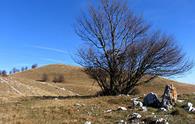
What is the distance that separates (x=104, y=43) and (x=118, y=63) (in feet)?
5.98

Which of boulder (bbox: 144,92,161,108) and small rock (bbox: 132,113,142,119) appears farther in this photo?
boulder (bbox: 144,92,161,108)

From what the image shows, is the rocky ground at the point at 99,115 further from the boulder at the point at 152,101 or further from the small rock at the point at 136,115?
the boulder at the point at 152,101

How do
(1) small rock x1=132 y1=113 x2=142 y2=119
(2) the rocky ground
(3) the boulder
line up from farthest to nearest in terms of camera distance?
(3) the boulder
(1) small rock x1=132 y1=113 x2=142 y2=119
(2) the rocky ground

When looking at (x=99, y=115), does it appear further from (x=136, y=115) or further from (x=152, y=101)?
(x=152, y=101)

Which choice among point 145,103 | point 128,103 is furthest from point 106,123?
point 128,103

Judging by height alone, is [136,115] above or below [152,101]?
below

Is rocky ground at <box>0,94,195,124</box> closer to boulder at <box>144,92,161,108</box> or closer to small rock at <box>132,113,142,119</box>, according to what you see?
small rock at <box>132,113,142,119</box>

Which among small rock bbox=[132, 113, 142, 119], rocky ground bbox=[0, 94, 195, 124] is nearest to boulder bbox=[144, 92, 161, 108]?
rocky ground bbox=[0, 94, 195, 124]

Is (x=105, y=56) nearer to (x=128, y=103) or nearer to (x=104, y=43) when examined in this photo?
(x=104, y=43)

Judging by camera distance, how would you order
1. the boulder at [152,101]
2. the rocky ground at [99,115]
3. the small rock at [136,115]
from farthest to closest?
the boulder at [152,101]
the small rock at [136,115]
the rocky ground at [99,115]

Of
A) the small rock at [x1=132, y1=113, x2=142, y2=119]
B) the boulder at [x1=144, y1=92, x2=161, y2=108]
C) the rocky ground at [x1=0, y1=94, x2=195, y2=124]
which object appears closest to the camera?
the rocky ground at [x1=0, y1=94, x2=195, y2=124]

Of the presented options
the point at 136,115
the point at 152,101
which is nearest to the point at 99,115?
the point at 136,115

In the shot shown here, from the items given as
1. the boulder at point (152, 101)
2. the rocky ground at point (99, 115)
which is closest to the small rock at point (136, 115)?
the rocky ground at point (99, 115)

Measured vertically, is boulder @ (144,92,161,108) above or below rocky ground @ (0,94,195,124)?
above
